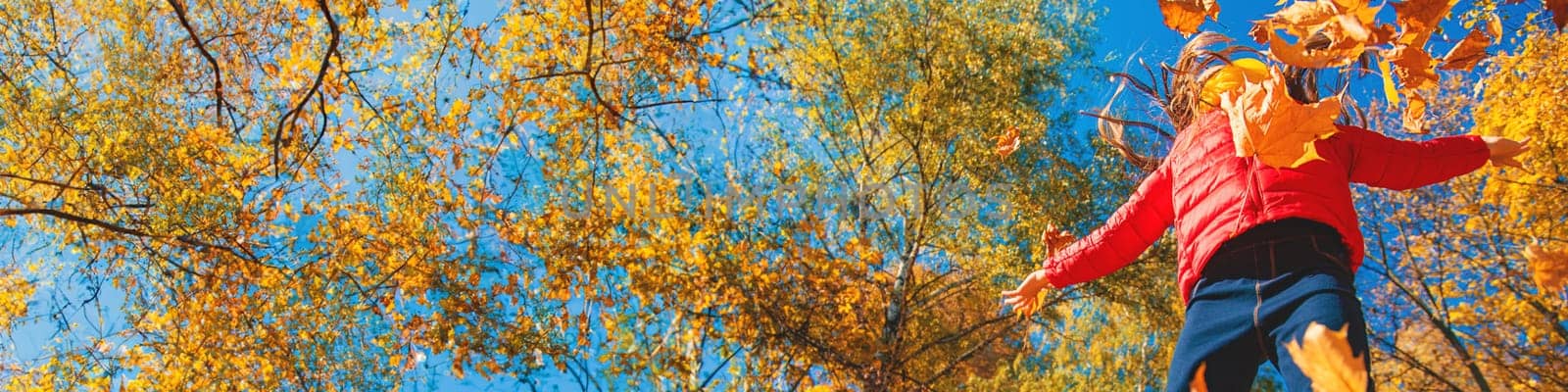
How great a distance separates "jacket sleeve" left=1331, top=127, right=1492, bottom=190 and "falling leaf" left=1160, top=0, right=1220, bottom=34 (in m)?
0.44

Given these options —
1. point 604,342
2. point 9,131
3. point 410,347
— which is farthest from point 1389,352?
point 9,131

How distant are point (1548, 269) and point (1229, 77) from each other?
65 centimetres

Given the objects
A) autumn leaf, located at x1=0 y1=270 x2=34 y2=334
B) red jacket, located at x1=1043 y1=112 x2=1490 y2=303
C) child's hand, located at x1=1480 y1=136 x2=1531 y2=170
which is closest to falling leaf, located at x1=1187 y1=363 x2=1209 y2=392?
red jacket, located at x1=1043 y1=112 x2=1490 y2=303

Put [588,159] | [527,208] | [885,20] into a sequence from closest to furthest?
[527,208]
[588,159]
[885,20]

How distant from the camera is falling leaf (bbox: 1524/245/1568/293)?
66.3 inches

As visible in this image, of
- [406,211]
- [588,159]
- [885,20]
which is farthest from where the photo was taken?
[885,20]

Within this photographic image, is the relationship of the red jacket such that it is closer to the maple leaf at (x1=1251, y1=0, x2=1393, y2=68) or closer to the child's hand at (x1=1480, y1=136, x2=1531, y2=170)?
the child's hand at (x1=1480, y1=136, x2=1531, y2=170)

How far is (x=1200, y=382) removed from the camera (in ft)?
5.18

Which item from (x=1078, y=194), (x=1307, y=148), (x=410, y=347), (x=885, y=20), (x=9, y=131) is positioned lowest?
(x=1307, y=148)

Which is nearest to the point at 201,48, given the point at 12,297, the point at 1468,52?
the point at 1468,52

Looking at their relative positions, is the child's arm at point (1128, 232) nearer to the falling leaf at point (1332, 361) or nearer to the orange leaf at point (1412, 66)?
the orange leaf at point (1412, 66)

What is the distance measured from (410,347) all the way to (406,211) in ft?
2.69

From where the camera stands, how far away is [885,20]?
28.3 feet

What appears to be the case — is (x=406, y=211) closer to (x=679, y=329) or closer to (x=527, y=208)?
(x=527, y=208)
